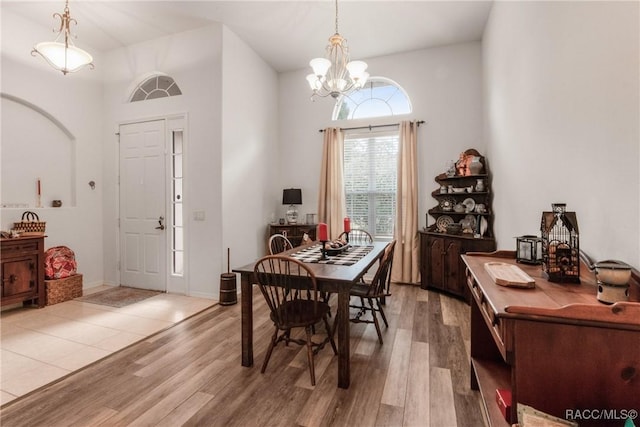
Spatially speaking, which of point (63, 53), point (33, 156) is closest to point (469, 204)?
point (63, 53)

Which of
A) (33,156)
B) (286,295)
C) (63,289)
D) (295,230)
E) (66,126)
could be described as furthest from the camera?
(295,230)

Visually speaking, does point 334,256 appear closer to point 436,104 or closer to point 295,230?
point 295,230

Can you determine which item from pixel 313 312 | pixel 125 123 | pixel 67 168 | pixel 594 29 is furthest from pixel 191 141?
pixel 594 29

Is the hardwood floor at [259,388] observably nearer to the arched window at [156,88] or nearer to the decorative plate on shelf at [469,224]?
the decorative plate on shelf at [469,224]

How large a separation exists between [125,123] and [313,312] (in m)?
4.24

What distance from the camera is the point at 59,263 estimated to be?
380cm

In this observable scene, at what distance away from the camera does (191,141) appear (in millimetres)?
4039

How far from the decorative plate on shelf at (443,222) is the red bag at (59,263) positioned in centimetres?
503

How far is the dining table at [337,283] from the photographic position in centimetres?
201

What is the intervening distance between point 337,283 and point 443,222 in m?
2.80

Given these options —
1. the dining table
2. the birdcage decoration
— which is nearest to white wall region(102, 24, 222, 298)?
the dining table

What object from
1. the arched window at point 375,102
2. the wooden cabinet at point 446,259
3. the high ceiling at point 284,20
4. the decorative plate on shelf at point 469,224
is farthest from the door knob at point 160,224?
the decorative plate on shelf at point 469,224

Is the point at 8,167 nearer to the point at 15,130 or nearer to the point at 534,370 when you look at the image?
the point at 15,130

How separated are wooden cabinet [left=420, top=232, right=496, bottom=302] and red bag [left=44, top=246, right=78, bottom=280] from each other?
4763 mm
